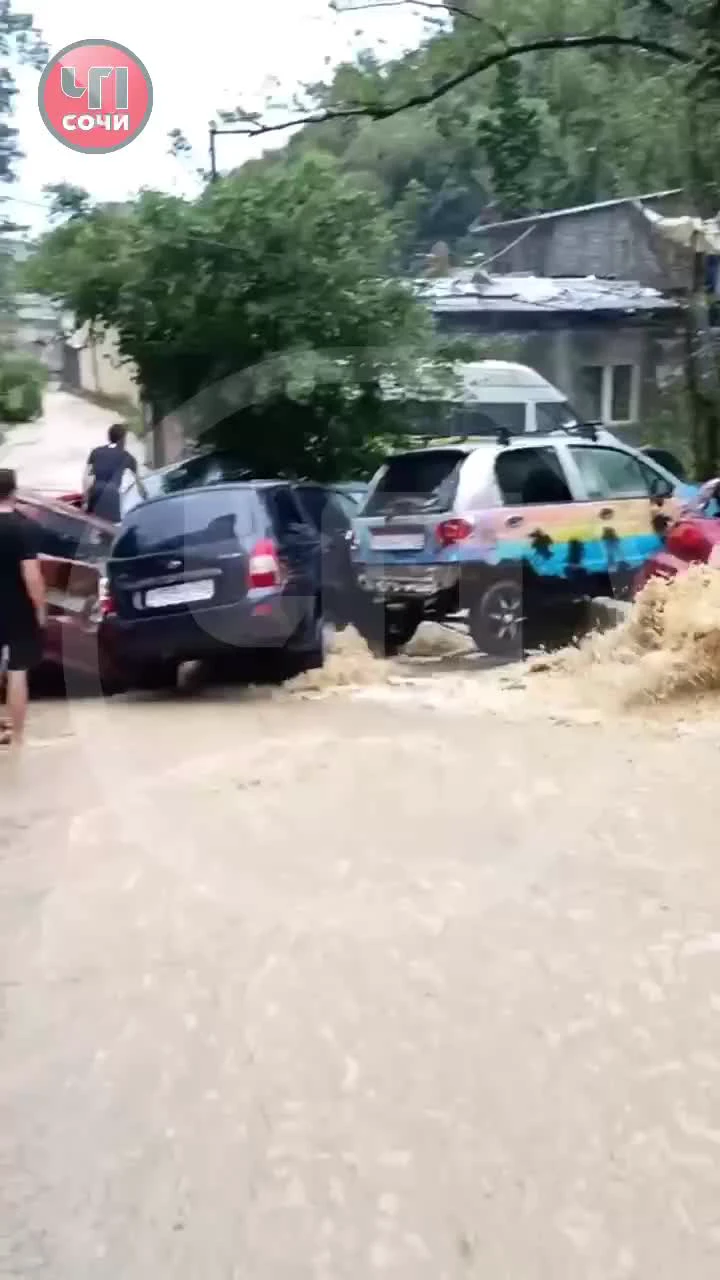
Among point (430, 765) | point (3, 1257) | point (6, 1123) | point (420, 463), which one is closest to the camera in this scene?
point (3, 1257)

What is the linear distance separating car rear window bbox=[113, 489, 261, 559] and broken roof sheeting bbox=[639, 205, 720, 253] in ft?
20.8

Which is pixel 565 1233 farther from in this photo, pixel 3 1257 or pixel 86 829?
pixel 86 829

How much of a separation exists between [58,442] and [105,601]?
3376 millimetres

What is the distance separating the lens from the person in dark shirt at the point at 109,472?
14062mm

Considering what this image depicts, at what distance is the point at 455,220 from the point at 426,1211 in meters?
12.9

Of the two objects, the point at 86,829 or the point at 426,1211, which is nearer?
the point at 426,1211

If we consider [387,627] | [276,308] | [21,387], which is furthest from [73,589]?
[276,308]

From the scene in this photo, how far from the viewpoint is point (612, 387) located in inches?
632

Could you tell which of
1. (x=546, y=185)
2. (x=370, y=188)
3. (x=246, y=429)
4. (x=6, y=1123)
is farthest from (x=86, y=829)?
(x=546, y=185)

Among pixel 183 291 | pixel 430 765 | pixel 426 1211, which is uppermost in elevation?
pixel 183 291

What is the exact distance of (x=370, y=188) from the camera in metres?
15.4

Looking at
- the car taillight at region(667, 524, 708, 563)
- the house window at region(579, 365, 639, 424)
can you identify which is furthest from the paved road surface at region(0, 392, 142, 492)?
the car taillight at region(667, 524, 708, 563)

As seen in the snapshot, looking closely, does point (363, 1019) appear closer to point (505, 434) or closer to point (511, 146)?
point (505, 434)

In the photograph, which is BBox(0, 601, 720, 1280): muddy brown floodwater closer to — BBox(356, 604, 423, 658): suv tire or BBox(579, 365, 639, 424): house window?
BBox(356, 604, 423, 658): suv tire
